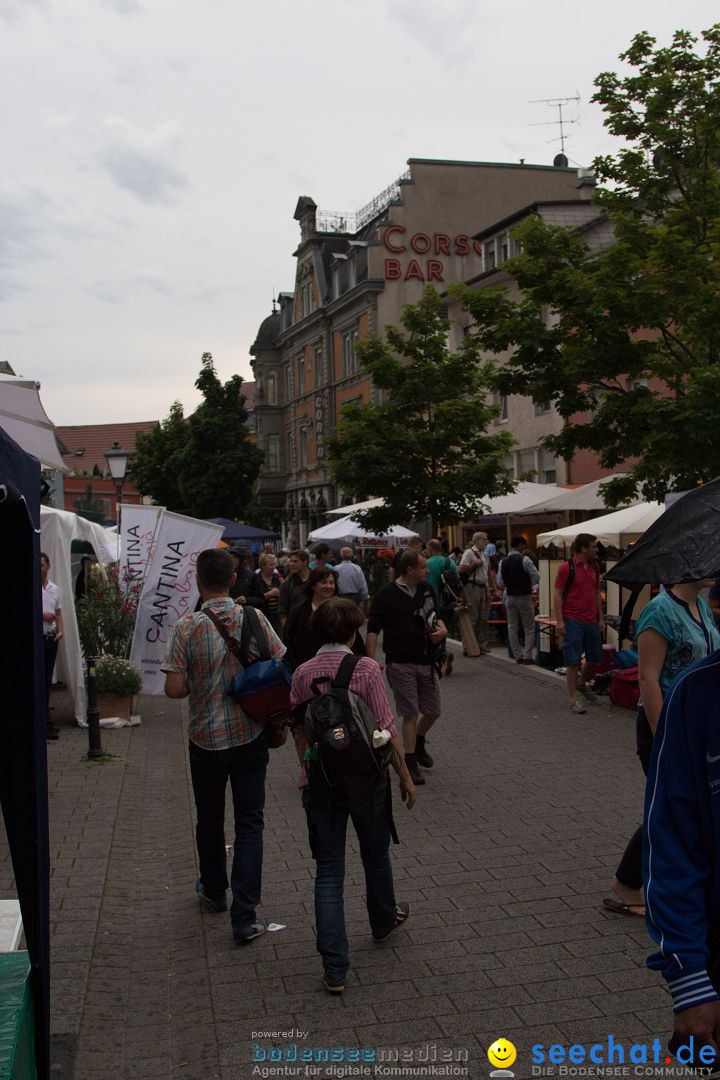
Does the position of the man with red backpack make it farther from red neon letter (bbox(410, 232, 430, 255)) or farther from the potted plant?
red neon letter (bbox(410, 232, 430, 255))

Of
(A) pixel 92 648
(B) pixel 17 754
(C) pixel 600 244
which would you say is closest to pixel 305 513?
(C) pixel 600 244

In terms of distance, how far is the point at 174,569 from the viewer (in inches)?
532

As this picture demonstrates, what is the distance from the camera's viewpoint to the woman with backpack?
4910mm

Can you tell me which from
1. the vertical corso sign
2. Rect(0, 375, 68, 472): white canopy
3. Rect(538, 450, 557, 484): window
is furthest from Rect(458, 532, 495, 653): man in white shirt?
Rect(538, 450, 557, 484): window

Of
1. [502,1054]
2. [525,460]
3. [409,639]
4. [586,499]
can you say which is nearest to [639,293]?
[586,499]

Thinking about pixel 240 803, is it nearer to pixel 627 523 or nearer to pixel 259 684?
pixel 259 684

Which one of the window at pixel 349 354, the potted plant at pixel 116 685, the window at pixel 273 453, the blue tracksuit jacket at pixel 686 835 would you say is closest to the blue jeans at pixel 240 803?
the blue tracksuit jacket at pixel 686 835

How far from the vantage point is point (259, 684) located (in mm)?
5492

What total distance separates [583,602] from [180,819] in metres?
5.74

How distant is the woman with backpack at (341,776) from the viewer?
491cm

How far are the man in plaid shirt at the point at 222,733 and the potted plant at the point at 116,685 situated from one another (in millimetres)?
6734

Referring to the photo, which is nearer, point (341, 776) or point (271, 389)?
point (341, 776)

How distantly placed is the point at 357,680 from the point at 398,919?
1.29 meters

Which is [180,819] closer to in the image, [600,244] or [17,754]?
[17,754]
